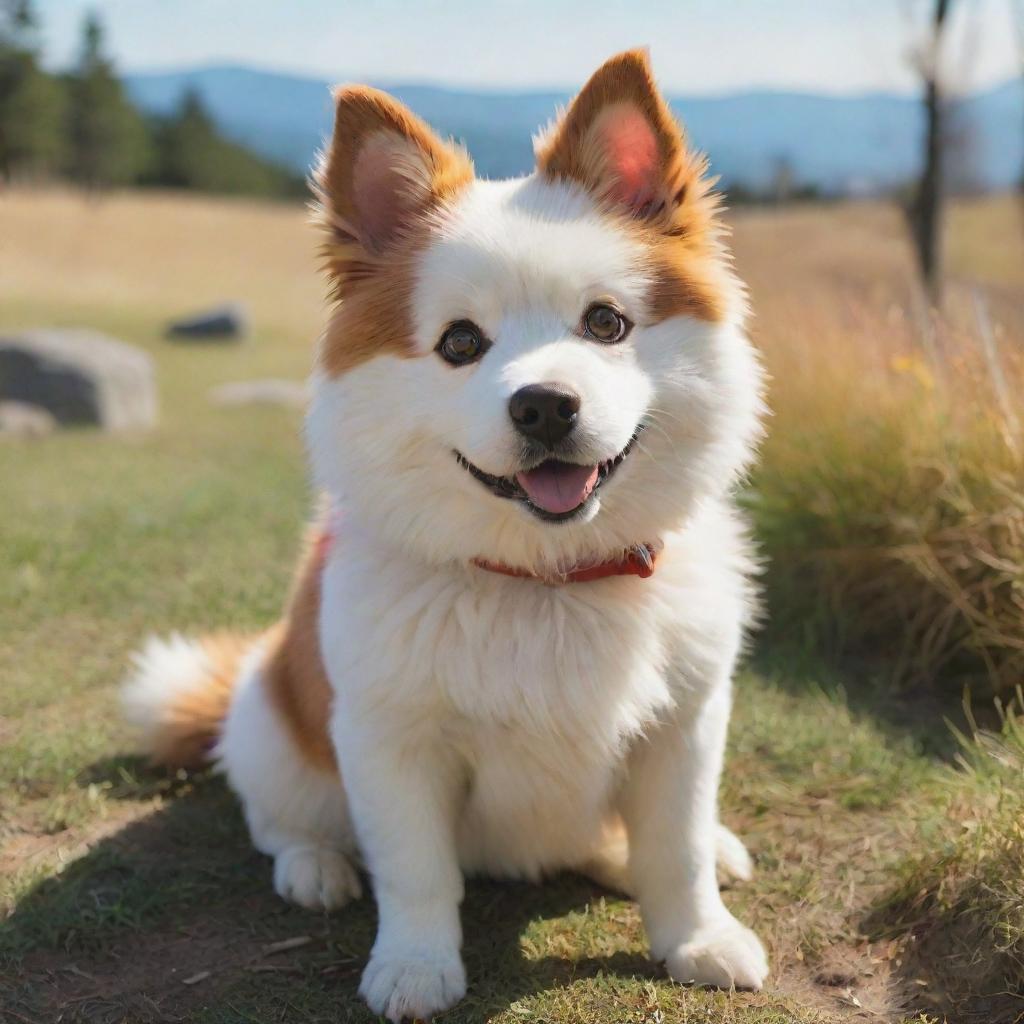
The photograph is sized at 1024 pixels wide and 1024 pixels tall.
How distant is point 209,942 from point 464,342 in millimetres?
1670

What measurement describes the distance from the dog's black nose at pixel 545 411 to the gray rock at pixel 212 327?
1654 cm

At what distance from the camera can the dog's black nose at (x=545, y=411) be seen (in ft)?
7.06

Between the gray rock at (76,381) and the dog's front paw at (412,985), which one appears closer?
the dog's front paw at (412,985)

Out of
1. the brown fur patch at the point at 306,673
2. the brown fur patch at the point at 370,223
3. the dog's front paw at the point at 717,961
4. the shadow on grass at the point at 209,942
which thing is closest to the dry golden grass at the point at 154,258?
the brown fur patch at the point at 306,673

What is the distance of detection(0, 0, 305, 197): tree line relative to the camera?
39781 mm

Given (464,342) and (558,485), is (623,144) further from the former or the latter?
(558,485)

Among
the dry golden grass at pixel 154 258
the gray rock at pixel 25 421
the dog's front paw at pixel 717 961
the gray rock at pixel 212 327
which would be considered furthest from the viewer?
the dry golden grass at pixel 154 258

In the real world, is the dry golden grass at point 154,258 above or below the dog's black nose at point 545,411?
below

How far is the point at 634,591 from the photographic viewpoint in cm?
257

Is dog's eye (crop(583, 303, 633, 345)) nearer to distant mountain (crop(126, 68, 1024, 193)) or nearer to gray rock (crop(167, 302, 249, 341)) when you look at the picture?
distant mountain (crop(126, 68, 1024, 193))

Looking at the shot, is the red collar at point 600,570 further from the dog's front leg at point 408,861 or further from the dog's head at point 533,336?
the dog's front leg at point 408,861

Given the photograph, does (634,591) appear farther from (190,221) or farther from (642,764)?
(190,221)

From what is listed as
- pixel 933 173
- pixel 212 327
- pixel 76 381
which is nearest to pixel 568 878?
pixel 76 381

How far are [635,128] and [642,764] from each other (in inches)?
58.4
